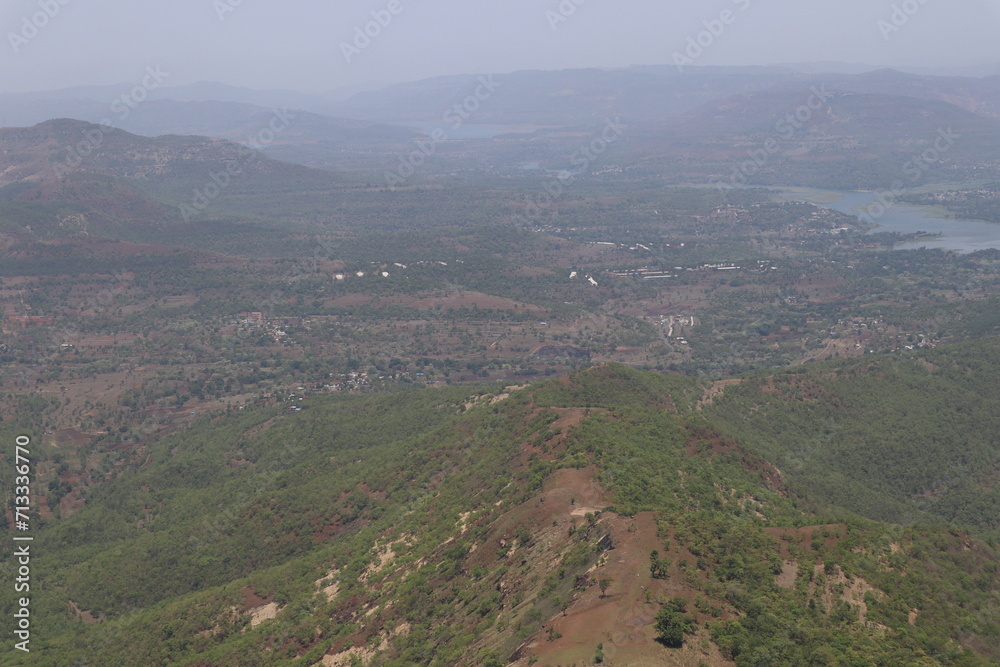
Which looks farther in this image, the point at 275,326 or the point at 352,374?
the point at 275,326

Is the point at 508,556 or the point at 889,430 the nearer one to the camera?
the point at 508,556

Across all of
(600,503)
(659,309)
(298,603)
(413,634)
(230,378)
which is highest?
(600,503)

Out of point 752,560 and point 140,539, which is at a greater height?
point 752,560

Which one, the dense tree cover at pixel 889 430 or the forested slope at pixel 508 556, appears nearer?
the forested slope at pixel 508 556

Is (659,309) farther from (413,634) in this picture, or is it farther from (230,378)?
(413,634)

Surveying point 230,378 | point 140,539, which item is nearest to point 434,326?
point 230,378

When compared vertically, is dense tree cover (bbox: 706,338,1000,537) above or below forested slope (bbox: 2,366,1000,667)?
below

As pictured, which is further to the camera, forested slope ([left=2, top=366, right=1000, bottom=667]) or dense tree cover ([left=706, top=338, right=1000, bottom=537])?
dense tree cover ([left=706, top=338, right=1000, bottom=537])

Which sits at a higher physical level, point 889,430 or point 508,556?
point 508,556

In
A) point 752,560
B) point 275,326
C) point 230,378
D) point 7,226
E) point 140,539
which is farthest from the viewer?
point 7,226

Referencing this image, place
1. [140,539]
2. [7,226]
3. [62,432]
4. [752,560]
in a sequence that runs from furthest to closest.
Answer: [7,226] → [62,432] → [140,539] → [752,560]

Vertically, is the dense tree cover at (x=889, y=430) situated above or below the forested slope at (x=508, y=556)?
below
